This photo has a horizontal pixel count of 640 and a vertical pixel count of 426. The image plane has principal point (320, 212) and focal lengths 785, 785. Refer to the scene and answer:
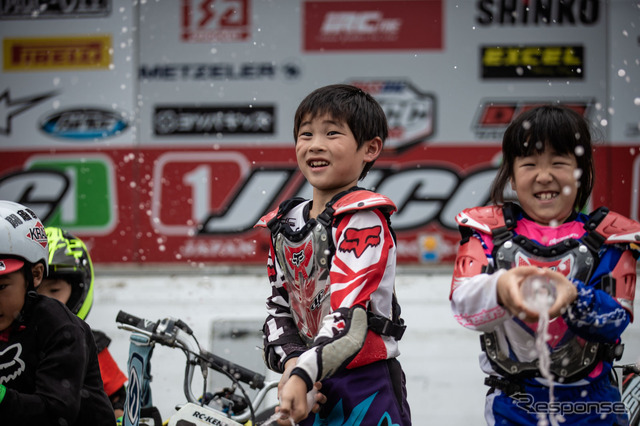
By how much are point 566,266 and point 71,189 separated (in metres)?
5.25

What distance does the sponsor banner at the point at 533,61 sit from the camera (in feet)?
20.3

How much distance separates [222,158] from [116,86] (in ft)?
3.48

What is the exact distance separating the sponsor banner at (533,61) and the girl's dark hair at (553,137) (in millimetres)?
3832

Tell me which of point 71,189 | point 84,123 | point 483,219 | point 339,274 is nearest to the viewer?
point 339,274

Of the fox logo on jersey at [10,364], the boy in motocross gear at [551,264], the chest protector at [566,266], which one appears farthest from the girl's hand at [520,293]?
the fox logo on jersey at [10,364]

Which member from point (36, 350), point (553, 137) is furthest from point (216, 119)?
point (553, 137)

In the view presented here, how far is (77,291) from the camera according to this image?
3.63m

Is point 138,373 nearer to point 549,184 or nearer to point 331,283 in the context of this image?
point 331,283

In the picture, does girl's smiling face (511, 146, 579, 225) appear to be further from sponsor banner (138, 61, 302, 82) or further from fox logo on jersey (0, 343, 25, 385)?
sponsor banner (138, 61, 302, 82)

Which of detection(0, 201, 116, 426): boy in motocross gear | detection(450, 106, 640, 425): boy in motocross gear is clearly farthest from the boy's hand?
detection(0, 201, 116, 426): boy in motocross gear

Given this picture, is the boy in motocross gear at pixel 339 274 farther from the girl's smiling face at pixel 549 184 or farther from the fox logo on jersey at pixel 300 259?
the girl's smiling face at pixel 549 184

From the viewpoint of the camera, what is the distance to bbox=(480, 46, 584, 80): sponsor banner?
618 centimetres

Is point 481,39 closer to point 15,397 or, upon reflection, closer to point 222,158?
point 222,158

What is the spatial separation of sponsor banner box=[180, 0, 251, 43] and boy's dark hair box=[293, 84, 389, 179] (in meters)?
3.96
